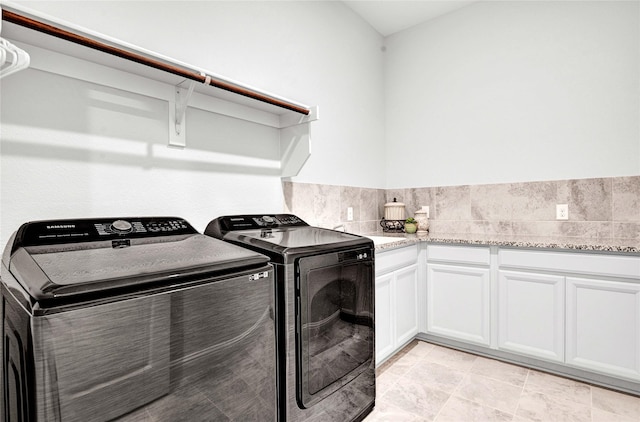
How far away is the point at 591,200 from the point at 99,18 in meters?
3.24

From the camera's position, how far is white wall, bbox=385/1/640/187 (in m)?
2.41

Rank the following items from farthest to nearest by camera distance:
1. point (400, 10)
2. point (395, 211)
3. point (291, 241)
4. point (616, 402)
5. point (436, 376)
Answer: point (395, 211)
point (400, 10)
point (436, 376)
point (616, 402)
point (291, 241)

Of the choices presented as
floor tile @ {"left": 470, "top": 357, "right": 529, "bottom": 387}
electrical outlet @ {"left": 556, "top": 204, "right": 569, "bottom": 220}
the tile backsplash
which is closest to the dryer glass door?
the tile backsplash

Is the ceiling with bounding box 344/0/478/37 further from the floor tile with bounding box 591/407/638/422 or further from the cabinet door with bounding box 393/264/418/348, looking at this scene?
the floor tile with bounding box 591/407/638/422

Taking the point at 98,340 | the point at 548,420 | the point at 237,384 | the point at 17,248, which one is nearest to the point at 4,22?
the point at 17,248

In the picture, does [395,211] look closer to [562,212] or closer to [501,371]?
[562,212]

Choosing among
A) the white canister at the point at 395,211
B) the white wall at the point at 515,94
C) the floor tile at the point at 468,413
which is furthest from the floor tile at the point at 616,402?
the white canister at the point at 395,211

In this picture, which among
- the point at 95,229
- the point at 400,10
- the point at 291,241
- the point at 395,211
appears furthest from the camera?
the point at 395,211

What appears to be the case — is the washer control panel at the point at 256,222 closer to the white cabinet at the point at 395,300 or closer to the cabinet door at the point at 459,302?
the white cabinet at the point at 395,300

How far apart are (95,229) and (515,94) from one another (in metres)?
3.12

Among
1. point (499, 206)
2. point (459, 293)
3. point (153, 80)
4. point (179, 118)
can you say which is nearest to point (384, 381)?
point (459, 293)

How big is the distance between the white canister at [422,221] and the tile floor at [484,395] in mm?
1142

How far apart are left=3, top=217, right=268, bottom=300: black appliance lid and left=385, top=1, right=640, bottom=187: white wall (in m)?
2.50

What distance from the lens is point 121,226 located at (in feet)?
4.48
